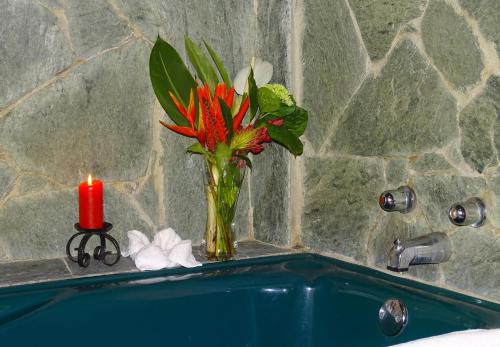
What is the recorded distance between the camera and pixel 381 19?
4.91 feet

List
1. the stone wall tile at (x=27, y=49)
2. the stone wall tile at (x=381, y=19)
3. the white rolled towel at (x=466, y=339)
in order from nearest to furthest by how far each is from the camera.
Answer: the white rolled towel at (x=466, y=339)
the stone wall tile at (x=381, y=19)
the stone wall tile at (x=27, y=49)

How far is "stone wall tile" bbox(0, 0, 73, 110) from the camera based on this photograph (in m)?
1.54

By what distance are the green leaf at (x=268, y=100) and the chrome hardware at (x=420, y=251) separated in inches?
19.0

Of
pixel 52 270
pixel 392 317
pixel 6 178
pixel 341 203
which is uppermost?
pixel 6 178

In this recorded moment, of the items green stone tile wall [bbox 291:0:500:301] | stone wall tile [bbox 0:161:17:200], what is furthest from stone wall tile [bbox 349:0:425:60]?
stone wall tile [bbox 0:161:17:200]

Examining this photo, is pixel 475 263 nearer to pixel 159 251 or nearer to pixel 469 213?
pixel 469 213

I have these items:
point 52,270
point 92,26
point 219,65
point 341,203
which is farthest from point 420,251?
point 92,26

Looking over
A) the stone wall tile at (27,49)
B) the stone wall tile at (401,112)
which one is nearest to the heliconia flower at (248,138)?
the stone wall tile at (401,112)

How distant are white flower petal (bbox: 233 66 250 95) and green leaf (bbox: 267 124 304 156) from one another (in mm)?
126

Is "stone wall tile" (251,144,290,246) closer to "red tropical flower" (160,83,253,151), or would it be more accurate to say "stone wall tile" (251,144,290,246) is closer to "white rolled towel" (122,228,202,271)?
"red tropical flower" (160,83,253,151)

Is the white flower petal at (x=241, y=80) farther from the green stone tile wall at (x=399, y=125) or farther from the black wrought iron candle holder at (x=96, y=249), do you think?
the black wrought iron candle holder at (x=96, y=249)

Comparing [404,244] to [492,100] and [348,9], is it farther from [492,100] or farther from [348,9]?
[348,9]

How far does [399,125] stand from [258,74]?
Answer: 394mm

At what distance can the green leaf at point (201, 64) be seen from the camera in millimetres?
1666
